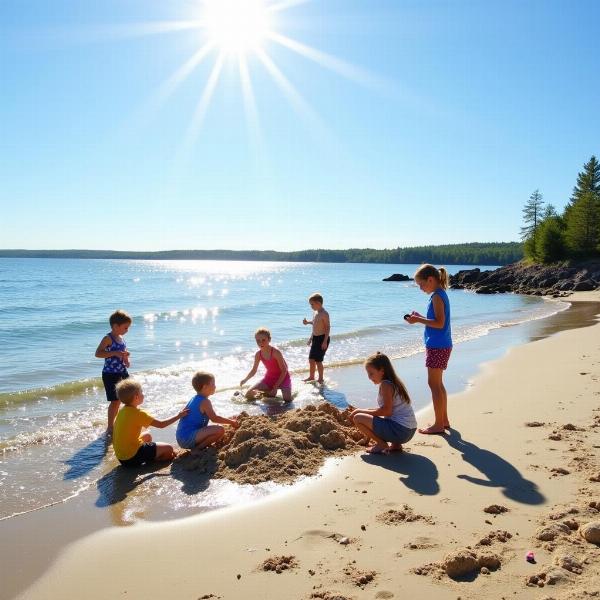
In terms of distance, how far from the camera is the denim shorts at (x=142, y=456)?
5.68 metres

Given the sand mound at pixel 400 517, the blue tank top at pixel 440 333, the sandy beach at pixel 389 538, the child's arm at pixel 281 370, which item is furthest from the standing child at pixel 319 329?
the sand mound at pixel 400 517

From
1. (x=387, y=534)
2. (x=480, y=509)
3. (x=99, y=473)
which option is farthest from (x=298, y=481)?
(x=99, y=473)

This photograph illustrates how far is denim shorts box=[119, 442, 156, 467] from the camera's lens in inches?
223

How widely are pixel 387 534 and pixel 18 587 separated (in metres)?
2.56

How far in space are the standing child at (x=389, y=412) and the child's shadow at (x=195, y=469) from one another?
178 cm

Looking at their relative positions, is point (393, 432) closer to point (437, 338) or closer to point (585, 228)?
point (437, 338)

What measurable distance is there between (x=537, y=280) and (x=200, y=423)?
51.8 m

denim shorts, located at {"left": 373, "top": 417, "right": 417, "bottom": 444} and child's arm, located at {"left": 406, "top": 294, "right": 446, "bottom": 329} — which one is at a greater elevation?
child's arm, located at {"left": 406, "top": 294, "right": 446, "bottom": 329}

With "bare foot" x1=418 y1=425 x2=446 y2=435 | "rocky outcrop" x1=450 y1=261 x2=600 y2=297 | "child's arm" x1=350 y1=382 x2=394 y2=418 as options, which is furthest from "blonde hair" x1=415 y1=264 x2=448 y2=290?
"rocky outcrop" x1=450 y1=261 x2=600 y2=297

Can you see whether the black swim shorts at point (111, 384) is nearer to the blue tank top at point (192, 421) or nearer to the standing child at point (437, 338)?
the blue tank top at point (192, 421)

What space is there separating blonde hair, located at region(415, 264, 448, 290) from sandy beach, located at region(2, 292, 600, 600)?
1.99m

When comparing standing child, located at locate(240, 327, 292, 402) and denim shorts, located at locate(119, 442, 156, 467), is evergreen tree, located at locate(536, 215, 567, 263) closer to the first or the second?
standing child, located at locate(240, 327, 292, 402)

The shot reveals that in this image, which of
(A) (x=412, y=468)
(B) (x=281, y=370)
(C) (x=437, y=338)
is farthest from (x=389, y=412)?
(B) (x=281, y=370)

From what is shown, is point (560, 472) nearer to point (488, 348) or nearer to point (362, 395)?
point (362, 395)
